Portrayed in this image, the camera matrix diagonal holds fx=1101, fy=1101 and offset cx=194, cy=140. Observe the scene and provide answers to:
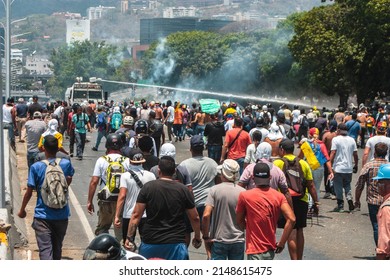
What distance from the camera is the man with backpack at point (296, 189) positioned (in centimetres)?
1314

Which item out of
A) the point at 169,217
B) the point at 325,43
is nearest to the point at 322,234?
the point at 169,217

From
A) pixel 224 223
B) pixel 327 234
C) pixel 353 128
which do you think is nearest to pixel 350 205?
pixel 327 234

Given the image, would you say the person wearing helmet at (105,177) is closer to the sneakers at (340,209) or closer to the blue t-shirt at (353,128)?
the sneakers at (340,209)

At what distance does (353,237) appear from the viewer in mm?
16578

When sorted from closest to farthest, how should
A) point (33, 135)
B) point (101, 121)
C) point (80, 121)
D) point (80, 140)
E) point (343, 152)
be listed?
point (343, 152) < point (33, 135) < point (80, 121) < point (80, 140) < point (101, 121)

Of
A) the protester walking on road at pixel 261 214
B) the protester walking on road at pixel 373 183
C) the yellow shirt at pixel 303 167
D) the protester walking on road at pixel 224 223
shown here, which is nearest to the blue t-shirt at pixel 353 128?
the protester walking on road at pixel 373 183

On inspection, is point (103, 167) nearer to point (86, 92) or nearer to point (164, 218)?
point (164, 218)

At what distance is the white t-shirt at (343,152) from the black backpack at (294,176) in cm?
546

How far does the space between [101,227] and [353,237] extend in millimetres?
4950

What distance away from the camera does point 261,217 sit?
1023 centimetres

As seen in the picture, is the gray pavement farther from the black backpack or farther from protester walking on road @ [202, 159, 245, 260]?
protester walking on road @ [202, 159, 245, 260]

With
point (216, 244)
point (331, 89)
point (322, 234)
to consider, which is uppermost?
point (216, 244)

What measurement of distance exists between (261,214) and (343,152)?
28.2 ft
